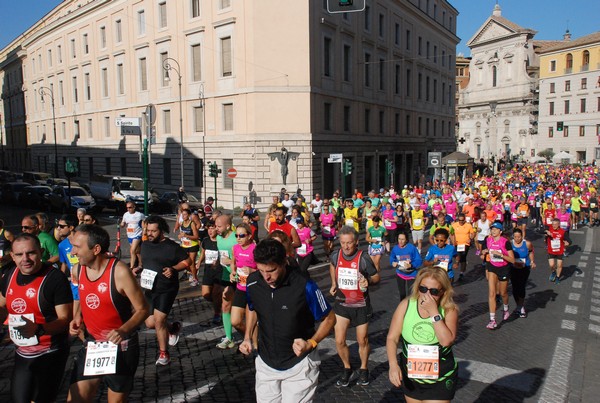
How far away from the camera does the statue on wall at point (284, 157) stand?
1163 inches

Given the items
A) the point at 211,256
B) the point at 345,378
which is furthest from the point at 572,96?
the point at 345,378

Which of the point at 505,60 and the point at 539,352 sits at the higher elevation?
the point at 505,60

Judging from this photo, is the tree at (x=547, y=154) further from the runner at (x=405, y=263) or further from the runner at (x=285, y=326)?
the runner at (x=285, y=326)

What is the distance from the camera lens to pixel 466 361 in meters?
6.98

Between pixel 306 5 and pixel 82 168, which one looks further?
pixel 82 168

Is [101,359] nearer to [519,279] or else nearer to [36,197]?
[519,279]

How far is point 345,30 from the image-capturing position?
3444cm

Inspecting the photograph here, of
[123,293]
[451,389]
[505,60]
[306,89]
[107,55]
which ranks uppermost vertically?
[505,60]

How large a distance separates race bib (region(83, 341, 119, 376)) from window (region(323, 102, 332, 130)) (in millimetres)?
29793

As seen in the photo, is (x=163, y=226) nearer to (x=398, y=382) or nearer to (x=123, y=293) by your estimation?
(x=123, y=293)

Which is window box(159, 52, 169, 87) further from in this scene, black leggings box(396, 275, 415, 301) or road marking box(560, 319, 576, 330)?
road marking box(560, 319, 576, 330)

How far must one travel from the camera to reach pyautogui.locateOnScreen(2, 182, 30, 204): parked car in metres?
33.1

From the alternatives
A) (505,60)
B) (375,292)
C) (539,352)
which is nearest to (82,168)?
(375,292)

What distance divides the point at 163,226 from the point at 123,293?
2453mm
